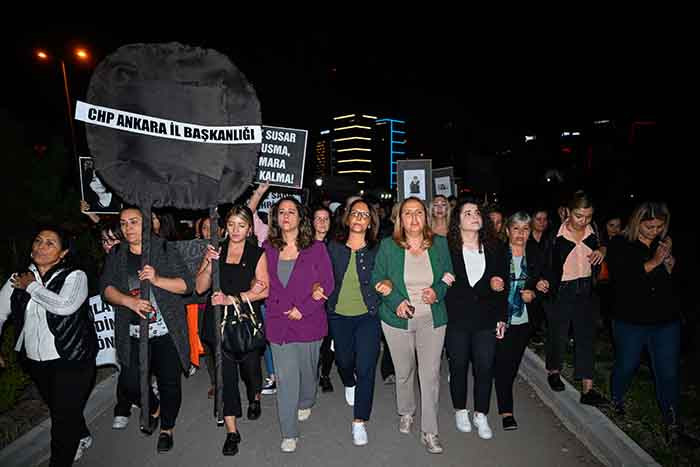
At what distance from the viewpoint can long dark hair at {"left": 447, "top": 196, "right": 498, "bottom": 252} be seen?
464 cm

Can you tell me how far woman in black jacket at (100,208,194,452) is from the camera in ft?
14.1

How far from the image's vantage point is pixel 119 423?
487 cm

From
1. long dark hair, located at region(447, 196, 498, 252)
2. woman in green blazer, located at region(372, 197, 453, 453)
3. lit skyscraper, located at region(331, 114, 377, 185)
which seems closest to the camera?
woman in green blazer, located at region(372, 197, 453, 453)

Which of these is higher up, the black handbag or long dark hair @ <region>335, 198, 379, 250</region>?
long dark hair @ <region>335, 198, 379, 250</region>

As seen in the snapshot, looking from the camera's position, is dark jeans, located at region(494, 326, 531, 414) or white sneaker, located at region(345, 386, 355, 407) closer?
dark jeans, located at region(494, 326, 531, 414)

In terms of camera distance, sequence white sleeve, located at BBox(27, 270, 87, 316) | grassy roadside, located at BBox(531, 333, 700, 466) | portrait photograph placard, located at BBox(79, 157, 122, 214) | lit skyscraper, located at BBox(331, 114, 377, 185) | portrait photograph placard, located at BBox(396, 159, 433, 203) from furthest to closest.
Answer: lit skyscraper, located at BBox(331, 114, 377, 185) → portrait photograph placard, located at BBox(396, 159, 433, 203) → portrait photograph placard, located at BBox(79, 157, 122, 214) → grassy roadside, located at BBox(531, 333, 700, 466) → white sleeve, located at BBox(27, 270, 87, 316)

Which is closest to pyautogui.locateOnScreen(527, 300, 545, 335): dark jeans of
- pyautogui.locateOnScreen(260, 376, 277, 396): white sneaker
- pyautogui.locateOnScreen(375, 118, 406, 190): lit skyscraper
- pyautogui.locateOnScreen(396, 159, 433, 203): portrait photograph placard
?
pyautogui.locateOnScreen(260, 376, 277, 396): white sneaker

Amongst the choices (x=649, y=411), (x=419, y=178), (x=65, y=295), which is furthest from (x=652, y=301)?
(x=65, y=295)

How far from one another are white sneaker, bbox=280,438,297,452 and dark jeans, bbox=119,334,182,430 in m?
1.07

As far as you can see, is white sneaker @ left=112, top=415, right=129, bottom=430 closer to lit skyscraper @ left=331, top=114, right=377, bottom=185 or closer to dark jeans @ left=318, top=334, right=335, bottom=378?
dark jeans @ left=318, top=334, right=335, bottom=378

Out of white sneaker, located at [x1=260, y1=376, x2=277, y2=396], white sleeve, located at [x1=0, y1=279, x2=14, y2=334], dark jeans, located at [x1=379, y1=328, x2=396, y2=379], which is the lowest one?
white sneaker, located at [x1=260, y1=376, x2=277, y2=396]

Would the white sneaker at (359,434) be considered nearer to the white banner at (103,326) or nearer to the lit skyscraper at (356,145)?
the white banner at (103,326)

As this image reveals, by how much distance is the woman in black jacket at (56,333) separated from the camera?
3795 mm

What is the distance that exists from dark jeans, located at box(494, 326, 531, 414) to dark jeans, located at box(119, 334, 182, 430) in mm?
3133
